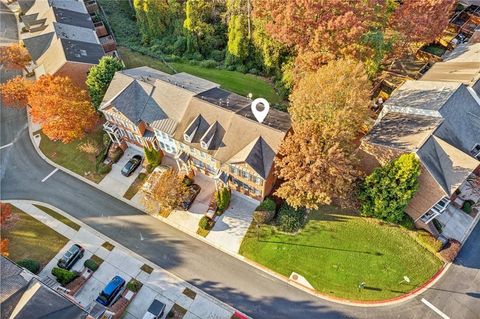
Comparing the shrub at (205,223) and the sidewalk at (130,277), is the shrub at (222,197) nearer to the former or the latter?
the shrub at (205,223)

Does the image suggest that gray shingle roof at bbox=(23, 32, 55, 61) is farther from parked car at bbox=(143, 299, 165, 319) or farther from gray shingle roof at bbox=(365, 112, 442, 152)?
gray shingle roof at bbox=(365, 112, 442, 152)

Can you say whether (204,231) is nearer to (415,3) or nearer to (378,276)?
(378,276)

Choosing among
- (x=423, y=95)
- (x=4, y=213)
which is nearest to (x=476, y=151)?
(x=423, y=95)

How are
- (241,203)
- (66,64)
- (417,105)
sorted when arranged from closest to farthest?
1. (417,105)
2. (241,203)
3. (66,64)

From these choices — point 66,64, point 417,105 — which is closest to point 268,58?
point 417,105

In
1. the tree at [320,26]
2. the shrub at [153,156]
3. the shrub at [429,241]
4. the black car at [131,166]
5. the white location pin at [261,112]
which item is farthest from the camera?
the black car at [131,166]

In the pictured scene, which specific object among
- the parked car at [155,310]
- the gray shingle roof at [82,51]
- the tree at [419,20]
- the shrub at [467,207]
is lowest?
the parked car at [155,310]

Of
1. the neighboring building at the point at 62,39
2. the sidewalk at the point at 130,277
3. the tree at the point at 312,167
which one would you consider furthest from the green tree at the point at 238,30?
the sidewalk at the point at 130,277
